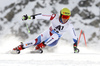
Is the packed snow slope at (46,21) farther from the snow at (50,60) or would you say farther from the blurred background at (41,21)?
the snow at (50,60)

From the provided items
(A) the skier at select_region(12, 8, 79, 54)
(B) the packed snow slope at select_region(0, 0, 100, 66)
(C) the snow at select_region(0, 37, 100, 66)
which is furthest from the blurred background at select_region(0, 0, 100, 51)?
(C) the snow at select_region(0, 37, 100, 66)

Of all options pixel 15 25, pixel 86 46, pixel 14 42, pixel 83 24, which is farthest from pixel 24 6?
pixel 86 46

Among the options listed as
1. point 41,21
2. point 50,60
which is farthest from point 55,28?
point 41,21

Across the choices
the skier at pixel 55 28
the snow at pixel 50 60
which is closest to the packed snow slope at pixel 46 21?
the skier at pixel 55 28

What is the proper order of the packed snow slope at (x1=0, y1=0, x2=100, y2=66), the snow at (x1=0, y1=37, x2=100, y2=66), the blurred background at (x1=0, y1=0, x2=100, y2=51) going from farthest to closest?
1. the blurred background at (x1=0, y1=0, x2=100, y2=51)
2. the packed snow slope at (x1=0, y1=0, x2=100, y2=66)
3. the snow at (x1=0, y1=37, x2=100, y2=66)

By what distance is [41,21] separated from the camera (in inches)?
346

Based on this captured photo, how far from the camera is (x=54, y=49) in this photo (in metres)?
8.16

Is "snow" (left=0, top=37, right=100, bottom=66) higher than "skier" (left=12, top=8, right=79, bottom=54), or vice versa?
"skier" (left=12, top=8, right=79, bottom=54)

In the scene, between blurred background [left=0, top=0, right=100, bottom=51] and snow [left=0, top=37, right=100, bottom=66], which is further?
blurred background [left=0, top=0, right=100, bottom=51]

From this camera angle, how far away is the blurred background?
27.8 feet

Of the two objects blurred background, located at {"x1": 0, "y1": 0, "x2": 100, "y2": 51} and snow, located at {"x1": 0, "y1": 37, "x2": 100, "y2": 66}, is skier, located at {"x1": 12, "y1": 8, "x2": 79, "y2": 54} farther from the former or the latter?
blurred background, located at {"x1": 0, "y1": 0, "x2": 100, "y2": 51}

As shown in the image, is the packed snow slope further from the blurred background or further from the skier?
the skier

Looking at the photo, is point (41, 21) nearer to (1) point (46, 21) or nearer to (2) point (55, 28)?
(1) point (46, 21)


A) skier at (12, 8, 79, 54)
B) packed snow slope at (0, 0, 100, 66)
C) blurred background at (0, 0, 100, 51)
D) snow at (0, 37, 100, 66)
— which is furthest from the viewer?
blurred background at (0, 0, 100, 51)
